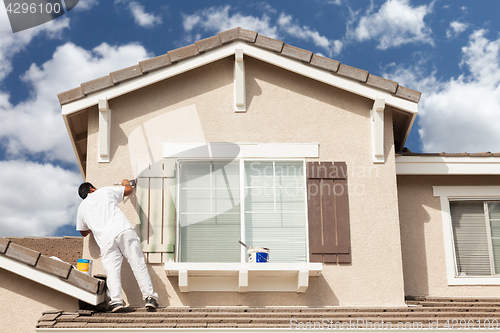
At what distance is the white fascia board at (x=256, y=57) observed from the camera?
337 inches

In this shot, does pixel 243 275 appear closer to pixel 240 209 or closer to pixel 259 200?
pixel 240 209

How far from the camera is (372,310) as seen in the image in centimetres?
757

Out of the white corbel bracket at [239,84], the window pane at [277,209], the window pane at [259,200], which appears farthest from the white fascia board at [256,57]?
the window pane at [259,200]

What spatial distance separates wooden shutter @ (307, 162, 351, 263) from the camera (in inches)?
321

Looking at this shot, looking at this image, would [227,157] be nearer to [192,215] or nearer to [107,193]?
[192,215]

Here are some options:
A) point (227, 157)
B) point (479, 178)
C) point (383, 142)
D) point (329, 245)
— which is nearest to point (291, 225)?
point (329, 245)

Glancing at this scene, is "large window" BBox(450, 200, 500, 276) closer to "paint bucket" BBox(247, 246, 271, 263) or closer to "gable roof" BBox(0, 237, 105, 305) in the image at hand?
"paint bucket" BBox(247, 246, 271, 263)

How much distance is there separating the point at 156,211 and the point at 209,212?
2.62ft

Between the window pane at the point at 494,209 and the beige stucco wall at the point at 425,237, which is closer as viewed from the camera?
the beige stucco wall at the point at 425,237

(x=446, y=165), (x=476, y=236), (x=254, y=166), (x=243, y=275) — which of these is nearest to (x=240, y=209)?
Result: (x=254, y=166)

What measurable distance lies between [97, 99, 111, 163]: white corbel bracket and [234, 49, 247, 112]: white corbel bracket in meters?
2.01

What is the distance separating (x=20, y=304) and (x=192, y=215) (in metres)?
2.65

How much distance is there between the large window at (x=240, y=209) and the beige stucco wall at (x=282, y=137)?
17.5 inches

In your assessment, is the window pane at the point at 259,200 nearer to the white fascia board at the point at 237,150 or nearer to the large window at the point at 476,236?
the white fascia board at the point at 237,150
